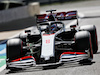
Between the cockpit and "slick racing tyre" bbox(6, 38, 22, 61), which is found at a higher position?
the cockpit

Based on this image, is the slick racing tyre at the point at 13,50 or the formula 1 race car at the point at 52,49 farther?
the slick racing tyre at the point at 13,50

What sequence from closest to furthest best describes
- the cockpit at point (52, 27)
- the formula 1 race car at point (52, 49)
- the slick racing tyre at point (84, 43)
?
the formula 1 race car at point (52, 49) < the slick racing tyre at point (84, 43) < the cockpit at point (52, 27)

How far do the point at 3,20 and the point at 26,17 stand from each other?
320cm

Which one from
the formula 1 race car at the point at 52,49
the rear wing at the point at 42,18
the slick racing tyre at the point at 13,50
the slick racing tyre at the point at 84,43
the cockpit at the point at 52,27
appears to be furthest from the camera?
the rear wing at the point at 42,18

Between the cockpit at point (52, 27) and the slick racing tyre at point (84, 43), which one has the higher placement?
the cockpit at point (52, 27)

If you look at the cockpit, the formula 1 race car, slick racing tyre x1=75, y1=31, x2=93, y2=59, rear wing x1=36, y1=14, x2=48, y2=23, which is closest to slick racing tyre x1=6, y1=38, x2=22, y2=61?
the formula 1 race car

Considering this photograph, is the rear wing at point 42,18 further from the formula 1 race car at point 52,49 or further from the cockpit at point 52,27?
the formula 1 race car at point 52,49

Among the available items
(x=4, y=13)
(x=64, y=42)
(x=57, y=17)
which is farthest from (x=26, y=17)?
(x=64, y=42)

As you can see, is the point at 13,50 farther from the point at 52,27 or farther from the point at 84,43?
the point at 84,43

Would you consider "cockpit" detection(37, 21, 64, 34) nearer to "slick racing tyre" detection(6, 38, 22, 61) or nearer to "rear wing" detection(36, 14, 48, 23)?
"rear wing" detection(36, 14, 48, 23)

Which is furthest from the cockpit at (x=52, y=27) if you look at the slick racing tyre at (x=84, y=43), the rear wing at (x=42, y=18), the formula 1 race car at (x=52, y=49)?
the slick racing tyre at (x=84, y=43)

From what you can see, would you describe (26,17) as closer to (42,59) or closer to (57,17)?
(57,17)

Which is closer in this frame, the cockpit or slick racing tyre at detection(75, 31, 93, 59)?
slick racing tyre at detection(75, 31, 93, 59)

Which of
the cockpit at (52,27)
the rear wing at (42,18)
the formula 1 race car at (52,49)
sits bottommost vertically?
the formula 1 race car at (52,49)
